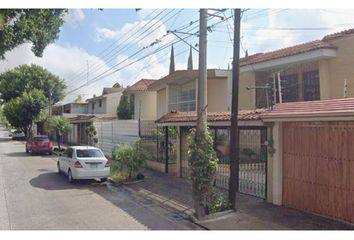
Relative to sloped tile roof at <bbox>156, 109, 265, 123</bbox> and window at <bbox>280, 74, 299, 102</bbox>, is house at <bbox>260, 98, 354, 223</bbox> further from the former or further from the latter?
window at <bbox>280, 74, 299, 102</bbox>

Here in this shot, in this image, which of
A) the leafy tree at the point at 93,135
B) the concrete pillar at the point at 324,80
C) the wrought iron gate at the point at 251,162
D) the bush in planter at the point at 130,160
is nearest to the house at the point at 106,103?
the leafy tree at the point at 93,135

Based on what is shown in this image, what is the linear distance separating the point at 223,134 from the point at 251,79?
7480 mm

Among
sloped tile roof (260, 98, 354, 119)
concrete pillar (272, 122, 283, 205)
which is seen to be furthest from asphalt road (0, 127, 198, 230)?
sloped tile roof (260, 98, 354, 119)

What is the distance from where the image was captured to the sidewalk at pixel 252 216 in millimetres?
8734

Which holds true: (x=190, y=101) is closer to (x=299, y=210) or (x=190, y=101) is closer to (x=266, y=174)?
(x=266, y=174)

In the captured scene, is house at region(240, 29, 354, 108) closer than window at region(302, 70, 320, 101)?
Yes

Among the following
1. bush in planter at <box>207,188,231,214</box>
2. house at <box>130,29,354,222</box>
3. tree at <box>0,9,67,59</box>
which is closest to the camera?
house at <box>130,29,354,222</box>

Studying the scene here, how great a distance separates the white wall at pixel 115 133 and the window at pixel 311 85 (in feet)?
29.1

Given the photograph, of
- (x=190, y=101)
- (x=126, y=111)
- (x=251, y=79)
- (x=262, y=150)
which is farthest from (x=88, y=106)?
(x=262, y=150)

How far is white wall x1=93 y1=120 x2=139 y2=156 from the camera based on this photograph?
72.5ft

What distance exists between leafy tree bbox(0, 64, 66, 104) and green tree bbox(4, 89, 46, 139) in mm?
5399

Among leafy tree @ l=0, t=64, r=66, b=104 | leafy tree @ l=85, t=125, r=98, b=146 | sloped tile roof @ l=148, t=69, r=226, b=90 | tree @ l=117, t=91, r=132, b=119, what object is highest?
leafy tree @ l=0, t=64, r=66, b=104

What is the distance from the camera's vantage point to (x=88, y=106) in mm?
54812

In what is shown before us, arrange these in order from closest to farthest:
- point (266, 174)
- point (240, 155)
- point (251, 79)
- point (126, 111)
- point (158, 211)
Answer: point (158, 211) → point (266, 174) → point (240, 155) → point (251, 79) → point (126, 111)
